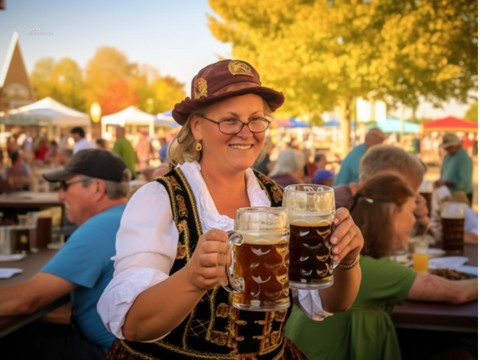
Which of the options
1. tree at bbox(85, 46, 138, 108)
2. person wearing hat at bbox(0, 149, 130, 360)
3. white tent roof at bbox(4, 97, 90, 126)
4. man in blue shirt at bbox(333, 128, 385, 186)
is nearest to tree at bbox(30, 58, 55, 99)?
tree at bbox(85, 46, 138, 108)

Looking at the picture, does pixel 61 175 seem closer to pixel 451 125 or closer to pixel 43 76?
pixel 451 125

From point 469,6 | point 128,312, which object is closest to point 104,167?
point 128,312

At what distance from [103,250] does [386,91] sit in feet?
42.6

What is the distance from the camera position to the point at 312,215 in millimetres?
1348

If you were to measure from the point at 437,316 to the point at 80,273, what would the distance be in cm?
148

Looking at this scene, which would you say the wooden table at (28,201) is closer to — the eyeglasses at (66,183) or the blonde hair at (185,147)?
the eyeglasses at (66,183)

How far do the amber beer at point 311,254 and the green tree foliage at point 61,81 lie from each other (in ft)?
127

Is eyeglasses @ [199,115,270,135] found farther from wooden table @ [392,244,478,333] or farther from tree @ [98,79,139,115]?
tree @ [98,79,139,115]

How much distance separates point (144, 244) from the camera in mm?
1477

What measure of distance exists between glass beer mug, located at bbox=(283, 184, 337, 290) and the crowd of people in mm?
30

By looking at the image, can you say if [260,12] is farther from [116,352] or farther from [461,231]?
[116,352]

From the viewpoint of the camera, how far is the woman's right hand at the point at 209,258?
1179mm

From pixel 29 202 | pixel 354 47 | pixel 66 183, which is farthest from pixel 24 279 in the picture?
pixel 354 47

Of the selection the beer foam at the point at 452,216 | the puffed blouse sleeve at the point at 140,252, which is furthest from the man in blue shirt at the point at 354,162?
the puffed blouse sleeve at the point at 140,252
